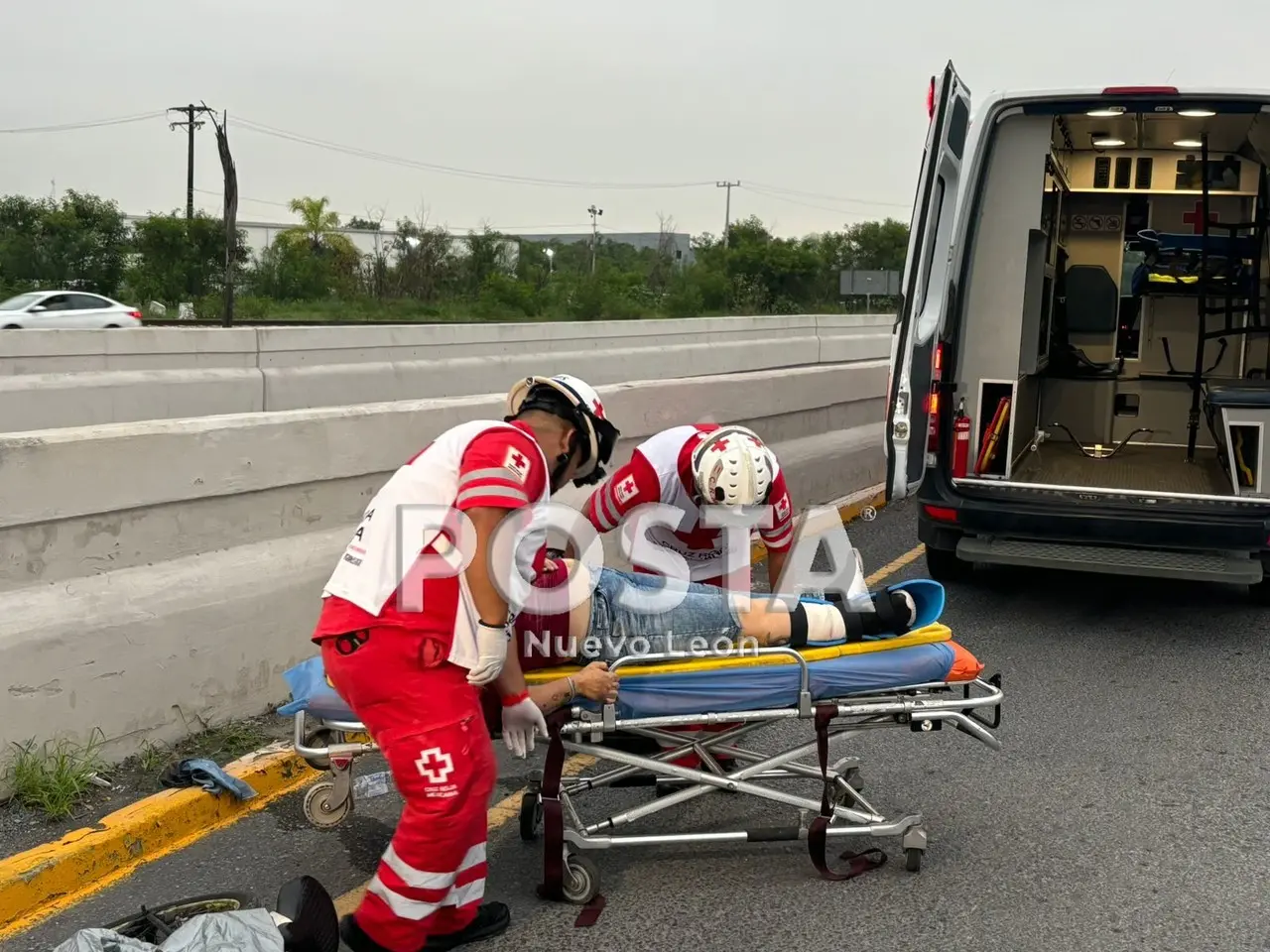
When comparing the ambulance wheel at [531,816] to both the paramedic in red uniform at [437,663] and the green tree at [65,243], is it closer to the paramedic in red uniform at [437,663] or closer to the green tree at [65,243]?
the paramedic in red uniform at [437,663]

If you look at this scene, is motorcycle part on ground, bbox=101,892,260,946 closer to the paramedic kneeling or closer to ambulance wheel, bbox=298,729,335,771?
ambulance wheel, bbox=298,729,335,771

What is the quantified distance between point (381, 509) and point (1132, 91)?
5088 millimetres

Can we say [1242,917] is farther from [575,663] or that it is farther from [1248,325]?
[1248,325]

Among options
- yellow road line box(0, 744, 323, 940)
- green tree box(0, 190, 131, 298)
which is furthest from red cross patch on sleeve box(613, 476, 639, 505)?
green tree box(0, 190, 131, 298)

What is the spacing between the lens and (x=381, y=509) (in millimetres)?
3416

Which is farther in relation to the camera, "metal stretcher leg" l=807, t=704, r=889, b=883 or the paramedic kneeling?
the paramedic kneeling

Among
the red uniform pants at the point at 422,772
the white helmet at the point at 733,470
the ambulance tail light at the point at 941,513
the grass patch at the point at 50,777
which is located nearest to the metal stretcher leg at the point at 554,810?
the red uniform pants at the point at 422,772

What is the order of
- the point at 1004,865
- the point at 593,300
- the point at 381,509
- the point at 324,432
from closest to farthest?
the point at 381,509, the point at 1004,865, the point at 324,432, the point at 593,300

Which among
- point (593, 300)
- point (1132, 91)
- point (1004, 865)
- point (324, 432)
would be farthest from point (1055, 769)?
point (593, 300)

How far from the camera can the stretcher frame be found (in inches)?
141

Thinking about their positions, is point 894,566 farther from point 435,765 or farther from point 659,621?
point 435,765

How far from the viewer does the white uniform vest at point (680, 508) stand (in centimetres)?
483

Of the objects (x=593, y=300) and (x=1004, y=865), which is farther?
(x=593, y=300)

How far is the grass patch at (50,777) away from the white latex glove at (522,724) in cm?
147
